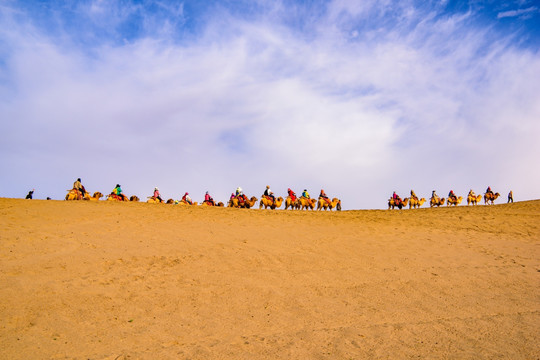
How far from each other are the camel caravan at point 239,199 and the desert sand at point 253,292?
8474 millimetres

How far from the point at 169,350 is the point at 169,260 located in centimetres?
581

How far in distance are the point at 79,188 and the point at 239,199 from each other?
39.6 feet

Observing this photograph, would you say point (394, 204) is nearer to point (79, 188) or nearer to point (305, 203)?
point (305, 203)

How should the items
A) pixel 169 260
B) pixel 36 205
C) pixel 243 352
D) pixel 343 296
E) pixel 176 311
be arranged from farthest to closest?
pixel 36 205 < pixel 169 260 < pixel 343 296 < pixel 176 311 < pixel 243 352

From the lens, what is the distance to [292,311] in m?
8.07

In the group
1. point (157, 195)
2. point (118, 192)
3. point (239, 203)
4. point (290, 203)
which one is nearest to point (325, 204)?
point (290, 203)

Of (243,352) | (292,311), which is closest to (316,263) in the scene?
(292,311)

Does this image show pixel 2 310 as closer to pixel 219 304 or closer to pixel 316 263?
pixel 219 304

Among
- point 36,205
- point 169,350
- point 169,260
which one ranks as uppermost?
point 36,205

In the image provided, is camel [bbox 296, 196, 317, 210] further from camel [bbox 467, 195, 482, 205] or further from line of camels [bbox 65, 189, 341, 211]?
camel [bbox 467, 195, 482, 205]

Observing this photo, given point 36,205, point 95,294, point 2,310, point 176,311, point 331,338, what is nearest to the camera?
point 331,338

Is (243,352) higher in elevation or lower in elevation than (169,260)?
lower

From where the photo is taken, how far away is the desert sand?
6.27 metres

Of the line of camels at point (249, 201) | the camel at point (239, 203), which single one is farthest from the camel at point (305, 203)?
the camel at point (239, 203)
